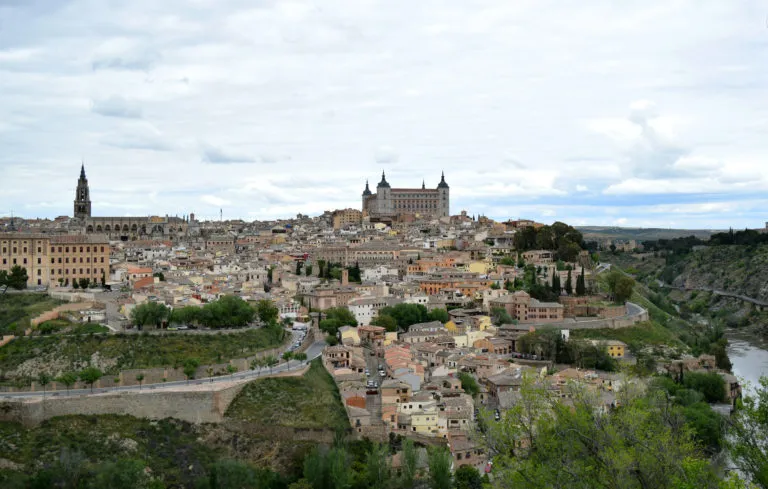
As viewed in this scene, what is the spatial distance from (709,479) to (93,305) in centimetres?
2531

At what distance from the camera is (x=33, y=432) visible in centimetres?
2202

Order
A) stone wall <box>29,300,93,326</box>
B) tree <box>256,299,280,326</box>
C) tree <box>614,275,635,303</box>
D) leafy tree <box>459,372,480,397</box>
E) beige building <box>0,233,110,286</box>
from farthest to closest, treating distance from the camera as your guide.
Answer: tree <box>614,275,635,303</box> < beige building <box>0,233,110,286</box> < tree <box>256,299,280,326</box> < leafy tree <box>459,372,480,397</box> < stone wall <box>29,300,93,326</box>

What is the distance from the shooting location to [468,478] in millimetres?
22219

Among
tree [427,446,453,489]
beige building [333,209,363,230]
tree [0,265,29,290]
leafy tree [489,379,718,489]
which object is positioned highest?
beige building [333,209,363,230]

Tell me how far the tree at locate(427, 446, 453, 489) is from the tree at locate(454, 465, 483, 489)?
389mm

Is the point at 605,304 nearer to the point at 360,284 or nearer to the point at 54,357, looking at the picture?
the point at 360,284

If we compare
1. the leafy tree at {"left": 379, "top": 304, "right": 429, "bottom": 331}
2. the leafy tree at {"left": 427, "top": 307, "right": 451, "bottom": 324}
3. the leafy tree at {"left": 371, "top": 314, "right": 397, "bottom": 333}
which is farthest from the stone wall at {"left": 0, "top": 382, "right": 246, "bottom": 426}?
the leafy tree at {"left": 427, "top": 307, "right": 451, "bottom": 324}

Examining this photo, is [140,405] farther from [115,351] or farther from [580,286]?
[580,286]

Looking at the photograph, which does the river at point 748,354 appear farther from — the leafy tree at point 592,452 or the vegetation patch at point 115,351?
the leafy tree at point 592,452

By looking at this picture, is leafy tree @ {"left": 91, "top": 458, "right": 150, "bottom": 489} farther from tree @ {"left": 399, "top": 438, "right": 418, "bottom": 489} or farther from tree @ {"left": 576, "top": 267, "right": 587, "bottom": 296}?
tree @ {"left": 576, "top": 267, "right": 587, "bottom": 296}

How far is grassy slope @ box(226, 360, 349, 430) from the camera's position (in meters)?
24.8

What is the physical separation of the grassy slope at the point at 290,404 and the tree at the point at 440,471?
14.0 feet

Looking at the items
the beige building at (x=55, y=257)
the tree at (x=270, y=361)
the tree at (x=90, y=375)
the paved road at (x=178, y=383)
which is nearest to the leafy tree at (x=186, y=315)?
the tree at (x=270, y=361)

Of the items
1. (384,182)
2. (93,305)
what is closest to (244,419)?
(93,305)
